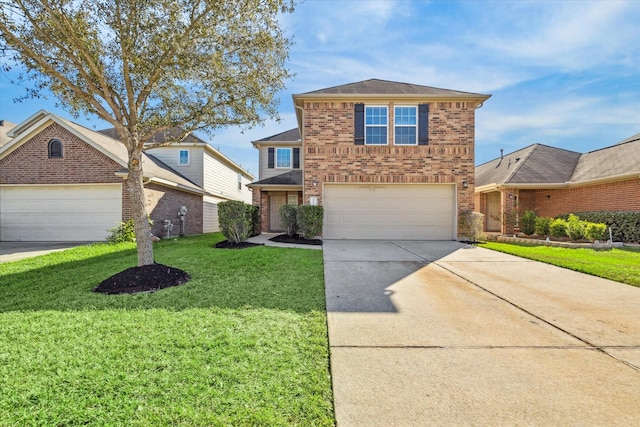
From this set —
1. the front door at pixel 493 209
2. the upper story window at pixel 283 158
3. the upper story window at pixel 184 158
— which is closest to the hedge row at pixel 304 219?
the upper story window at pixel 283 158

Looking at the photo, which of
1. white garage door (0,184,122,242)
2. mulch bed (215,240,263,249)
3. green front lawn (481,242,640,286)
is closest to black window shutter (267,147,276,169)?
white garage door (0,184,122,242)

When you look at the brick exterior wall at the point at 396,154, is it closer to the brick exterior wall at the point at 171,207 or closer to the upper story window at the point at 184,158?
the brick exterior wall at the point at 171,207

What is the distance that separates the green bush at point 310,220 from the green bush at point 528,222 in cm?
890

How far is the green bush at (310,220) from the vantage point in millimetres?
10906

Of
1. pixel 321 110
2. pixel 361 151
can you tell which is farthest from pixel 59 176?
pixel 361 151

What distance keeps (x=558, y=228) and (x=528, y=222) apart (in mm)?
1285

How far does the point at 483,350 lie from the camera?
2.85m

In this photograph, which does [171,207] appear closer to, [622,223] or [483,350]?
[483,350]

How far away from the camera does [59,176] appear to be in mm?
12031

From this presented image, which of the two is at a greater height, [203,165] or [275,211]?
[203,165]

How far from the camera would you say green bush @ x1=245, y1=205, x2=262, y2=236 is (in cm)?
1141

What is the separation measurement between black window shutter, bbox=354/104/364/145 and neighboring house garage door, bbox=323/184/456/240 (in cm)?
178

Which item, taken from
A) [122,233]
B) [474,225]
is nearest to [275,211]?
[122,233]

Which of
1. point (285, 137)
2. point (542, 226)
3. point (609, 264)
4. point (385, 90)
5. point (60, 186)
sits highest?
point (385, 90)
